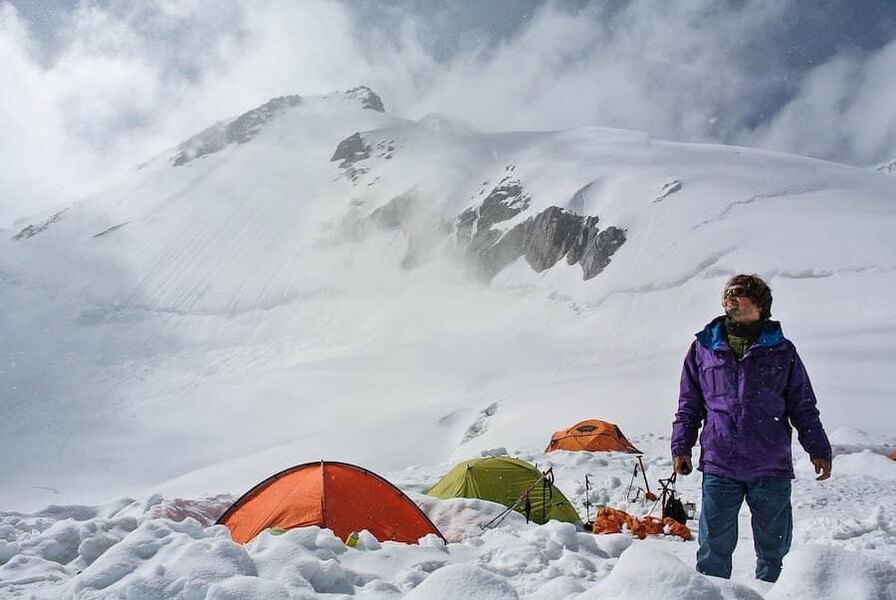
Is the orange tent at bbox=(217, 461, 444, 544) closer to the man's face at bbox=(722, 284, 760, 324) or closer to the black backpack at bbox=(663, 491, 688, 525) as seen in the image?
the black backpack at bbox=(663, 491, 688, 525)

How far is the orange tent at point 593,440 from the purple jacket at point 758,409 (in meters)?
7.74

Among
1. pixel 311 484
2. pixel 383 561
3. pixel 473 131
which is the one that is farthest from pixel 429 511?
pixel 473 131

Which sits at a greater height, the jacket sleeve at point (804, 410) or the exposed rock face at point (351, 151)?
the exposed rock face at point (351, 151)

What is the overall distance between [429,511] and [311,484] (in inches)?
53.6

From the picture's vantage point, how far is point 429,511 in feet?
18.8

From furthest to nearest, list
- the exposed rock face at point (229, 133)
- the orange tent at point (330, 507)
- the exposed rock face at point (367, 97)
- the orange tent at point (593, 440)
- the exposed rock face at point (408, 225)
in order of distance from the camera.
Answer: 1. the exposed rock face at point (367, 97)
2. the exposed rock face at point (229, 133)
3. the exposed rock face at point (408, 225)
4. the orange tent at point (593, 440)
5. the orange tent at point (330, 507)

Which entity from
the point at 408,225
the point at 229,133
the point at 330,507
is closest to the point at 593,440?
the point at 330,507

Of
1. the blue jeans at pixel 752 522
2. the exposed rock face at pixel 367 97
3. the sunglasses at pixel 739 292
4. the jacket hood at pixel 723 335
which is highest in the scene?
the exposed rock face at pixel 367 97

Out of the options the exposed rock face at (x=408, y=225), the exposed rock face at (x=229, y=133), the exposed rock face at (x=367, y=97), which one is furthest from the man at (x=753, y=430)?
the exposed rock face at (x=367, y=97)

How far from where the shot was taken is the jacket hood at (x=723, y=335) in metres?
2.99

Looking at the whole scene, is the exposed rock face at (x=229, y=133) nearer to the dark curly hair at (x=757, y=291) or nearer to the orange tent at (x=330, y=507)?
the orange tent at (x=330, y=507)

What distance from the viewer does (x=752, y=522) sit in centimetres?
303

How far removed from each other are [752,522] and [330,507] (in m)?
3.27

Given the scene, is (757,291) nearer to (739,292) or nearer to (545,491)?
(739,292)
